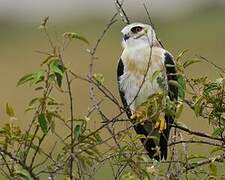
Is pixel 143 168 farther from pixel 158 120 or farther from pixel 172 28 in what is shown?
pixel 172 28

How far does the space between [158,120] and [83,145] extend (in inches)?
24.9

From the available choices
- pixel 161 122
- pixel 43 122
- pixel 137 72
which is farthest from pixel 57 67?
pixel 137 72

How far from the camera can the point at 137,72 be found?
605 centimetres

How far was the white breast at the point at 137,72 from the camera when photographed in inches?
234

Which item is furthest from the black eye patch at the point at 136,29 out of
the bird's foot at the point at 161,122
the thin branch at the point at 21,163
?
the thin branch at the point at 21,163

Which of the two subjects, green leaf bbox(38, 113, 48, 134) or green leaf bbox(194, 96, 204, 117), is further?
green leaf bbox(194, 96, 204, 117)

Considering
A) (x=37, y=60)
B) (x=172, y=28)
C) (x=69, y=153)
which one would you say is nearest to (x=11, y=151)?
(x=69, y=153)

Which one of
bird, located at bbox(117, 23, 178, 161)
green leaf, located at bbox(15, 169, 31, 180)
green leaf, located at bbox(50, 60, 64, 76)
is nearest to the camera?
green leaf, located at bbox(15, 169, 31, 180)

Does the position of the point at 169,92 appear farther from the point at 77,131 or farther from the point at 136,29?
the point at 136,29

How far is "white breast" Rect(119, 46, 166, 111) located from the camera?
5941 mm

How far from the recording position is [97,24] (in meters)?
21.5

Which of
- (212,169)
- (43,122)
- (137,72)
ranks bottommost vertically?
(212,169)

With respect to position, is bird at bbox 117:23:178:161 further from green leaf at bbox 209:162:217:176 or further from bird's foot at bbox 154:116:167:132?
green leaf at bbox 209:162:217:176

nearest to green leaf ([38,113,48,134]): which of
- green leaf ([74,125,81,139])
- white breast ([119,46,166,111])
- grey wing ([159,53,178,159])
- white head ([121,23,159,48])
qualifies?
green leaf ([74,125,81,139])
